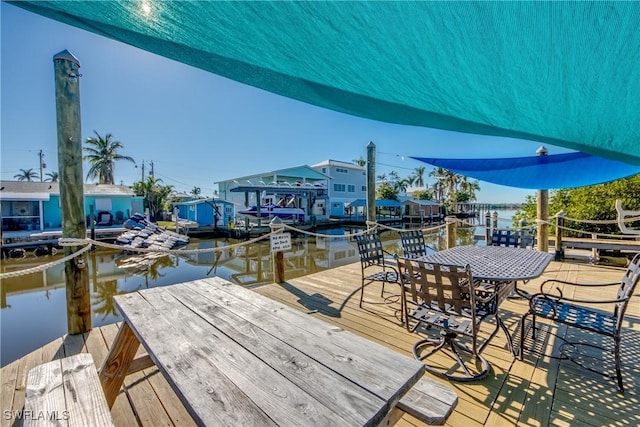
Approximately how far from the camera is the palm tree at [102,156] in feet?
80.3

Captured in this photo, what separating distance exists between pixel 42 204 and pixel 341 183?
21.2m

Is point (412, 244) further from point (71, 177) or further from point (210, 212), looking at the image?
point (210, 212)

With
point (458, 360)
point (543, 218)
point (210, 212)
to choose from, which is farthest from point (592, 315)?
point (210, 212)

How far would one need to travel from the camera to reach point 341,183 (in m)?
26.4

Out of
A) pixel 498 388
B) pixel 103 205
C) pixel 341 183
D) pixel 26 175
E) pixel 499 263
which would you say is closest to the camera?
pixel 498 388

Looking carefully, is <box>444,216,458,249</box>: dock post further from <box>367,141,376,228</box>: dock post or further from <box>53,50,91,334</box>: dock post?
<box>53,50,91,334</box>: dock post

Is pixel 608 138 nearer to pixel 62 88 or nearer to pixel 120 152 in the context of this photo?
pixel 62 88

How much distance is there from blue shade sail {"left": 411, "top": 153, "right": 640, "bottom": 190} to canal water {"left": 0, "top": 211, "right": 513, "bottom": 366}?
2557 millimetres

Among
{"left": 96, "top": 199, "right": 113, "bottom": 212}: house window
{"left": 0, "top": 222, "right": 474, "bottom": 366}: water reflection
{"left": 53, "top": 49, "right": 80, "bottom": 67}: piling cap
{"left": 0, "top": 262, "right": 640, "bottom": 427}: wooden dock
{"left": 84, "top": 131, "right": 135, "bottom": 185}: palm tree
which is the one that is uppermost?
{"left": 84, "top": 131, "right": 135, "bottom": 185}: palm tree

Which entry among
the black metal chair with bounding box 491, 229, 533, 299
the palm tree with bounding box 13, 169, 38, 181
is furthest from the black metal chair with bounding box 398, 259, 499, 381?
the palm tree with bounding box 13, 169, 38, 181

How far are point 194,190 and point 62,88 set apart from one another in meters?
43.0

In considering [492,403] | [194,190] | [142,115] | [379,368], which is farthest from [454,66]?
[194,190]

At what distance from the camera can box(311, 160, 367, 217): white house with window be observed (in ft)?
83.4

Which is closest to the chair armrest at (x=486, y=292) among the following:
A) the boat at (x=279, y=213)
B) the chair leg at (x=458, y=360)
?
the chair leg at (x=458, y=360)
